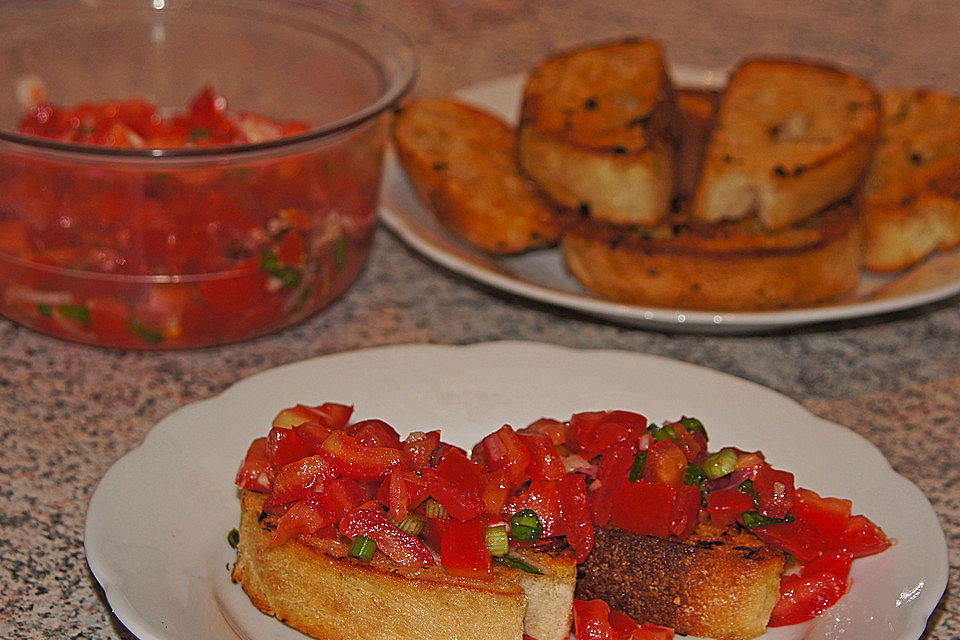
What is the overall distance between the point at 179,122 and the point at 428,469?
1.30 meters

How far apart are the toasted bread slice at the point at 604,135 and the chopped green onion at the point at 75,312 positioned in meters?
0.97

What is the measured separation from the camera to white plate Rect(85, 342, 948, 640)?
4.55 ft

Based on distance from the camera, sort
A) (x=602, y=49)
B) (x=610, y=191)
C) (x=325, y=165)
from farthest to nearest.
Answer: (x=602, y=49)
(x=610, y=191)
(x=325, y=165)

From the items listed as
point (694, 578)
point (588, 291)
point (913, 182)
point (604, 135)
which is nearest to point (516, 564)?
point (694, 578)

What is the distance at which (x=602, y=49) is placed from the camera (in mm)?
2635

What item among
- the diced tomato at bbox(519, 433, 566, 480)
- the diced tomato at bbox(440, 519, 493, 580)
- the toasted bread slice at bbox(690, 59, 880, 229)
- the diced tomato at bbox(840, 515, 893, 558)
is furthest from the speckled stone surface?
the diced tomato at bbox(519, 433, 566, 480)

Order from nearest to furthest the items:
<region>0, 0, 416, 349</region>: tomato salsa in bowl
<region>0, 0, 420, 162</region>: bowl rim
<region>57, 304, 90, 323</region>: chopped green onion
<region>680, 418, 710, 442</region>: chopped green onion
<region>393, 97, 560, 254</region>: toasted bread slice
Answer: <region>680, 418, 710, 442</region>: chopped green onion
<region>0, 0, 420, 162</region>: bowl rim
<region>0, 0, 416, 349</region>: tomato salsa in bowl
<region>57, 304, 90, 323</region>: chopped green onion
<region>393, 97, 560, 254</region>: toasted bread slice

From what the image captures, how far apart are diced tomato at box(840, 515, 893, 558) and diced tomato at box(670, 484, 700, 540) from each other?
215 millimetres

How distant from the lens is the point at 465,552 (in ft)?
4.39

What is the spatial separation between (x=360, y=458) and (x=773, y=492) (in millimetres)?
565

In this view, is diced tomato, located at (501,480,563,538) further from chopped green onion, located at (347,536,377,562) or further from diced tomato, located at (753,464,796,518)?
diced tomato, located at (753,464,796,518)

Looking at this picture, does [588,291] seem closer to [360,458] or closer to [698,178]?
[698,178]

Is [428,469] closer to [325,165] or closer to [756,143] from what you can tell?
[325,165]

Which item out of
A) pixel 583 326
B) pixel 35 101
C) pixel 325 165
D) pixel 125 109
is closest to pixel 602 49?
pixel 583 326
